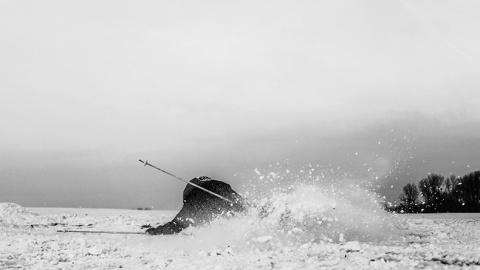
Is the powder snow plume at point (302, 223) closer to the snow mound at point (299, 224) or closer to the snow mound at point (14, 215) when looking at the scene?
the snow mound at point (299, 224)

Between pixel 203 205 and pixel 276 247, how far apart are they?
413 centimetres

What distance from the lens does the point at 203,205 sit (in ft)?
48.2

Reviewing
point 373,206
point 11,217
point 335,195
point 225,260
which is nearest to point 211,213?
point 335,195

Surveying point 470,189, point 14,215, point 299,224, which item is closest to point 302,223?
point 299,224

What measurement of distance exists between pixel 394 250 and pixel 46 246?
7.87 meters

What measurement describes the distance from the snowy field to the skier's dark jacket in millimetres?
355

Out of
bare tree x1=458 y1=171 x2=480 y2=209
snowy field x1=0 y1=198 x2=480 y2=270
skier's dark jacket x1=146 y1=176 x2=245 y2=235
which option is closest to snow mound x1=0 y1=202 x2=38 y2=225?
snowy field x1=0 y1=198 x2=480 y2=270

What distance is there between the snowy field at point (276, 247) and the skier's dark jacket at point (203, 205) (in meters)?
0.35

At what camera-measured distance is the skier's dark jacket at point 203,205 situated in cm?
1455

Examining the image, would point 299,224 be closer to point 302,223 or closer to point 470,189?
point 302,223

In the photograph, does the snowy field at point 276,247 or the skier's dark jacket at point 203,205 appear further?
the skier's dark jacket at point 203,205

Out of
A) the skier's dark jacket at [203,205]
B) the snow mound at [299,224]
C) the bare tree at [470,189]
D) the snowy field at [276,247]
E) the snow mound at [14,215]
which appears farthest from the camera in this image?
the bare tree at [470,189]

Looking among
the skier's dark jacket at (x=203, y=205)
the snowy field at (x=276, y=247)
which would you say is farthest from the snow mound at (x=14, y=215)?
→ the skier's dark jacket at (x=203, y=205)

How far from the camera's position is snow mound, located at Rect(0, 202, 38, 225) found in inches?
836
